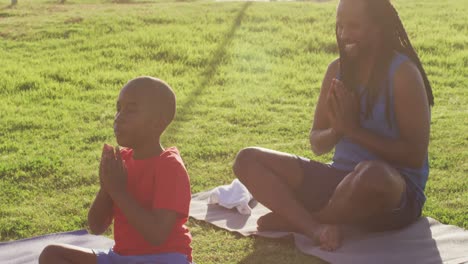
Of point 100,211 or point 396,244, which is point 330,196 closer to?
point 396,244

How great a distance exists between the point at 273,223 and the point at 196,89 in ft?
16.6

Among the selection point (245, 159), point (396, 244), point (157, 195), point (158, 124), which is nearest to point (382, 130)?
point (396, 244)

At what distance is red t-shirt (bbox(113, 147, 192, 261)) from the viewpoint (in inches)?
149

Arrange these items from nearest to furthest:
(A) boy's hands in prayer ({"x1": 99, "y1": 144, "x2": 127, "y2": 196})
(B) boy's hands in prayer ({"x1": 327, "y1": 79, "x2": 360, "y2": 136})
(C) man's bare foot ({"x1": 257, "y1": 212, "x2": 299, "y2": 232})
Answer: (A) boy's hands in prayer ({"x1": 99, "y1": 144, "x2": 127, "y2": 196})
(B) boy's hands in prayer ({"x1": 327, "y1": 79, "x2": 360, "y2": 136})
(C) man's bare foot ({"x1": 257, "y1": 212, "x2": 299, "y2": 232})

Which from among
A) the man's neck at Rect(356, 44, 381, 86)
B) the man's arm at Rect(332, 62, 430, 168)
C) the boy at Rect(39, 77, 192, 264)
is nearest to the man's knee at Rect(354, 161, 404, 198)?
the man's arm at Rect(332, 62, 430, 168)

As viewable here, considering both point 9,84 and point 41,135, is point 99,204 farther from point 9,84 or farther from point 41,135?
point 9,84

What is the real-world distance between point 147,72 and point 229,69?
3.61ft

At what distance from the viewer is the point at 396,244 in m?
4.96

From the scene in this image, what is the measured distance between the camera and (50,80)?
10453 mm

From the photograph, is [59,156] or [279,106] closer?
[59,156]

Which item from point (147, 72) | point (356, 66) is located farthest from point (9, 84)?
point (356, 66)

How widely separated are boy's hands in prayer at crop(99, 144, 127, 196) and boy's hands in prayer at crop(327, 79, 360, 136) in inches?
58.5

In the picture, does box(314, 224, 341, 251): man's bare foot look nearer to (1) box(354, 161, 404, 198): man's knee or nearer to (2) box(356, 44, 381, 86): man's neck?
(1) box(354, 161, 404, 198): man's knee

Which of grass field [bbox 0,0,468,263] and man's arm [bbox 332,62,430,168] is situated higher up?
man's arm [bbox 332,62,430,168]
